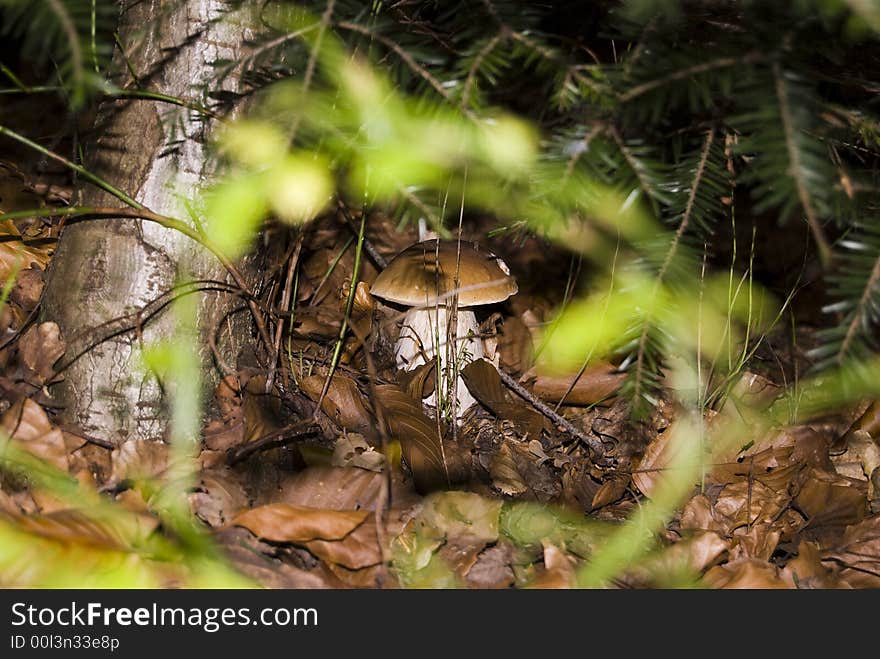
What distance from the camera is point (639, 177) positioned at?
4.24 ft

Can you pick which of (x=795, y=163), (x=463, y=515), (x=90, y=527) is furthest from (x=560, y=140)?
(x=90, y=527)

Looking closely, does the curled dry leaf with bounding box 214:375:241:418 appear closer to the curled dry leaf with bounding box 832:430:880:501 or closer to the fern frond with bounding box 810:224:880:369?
the fern frond with bounding box 810:224:880:369

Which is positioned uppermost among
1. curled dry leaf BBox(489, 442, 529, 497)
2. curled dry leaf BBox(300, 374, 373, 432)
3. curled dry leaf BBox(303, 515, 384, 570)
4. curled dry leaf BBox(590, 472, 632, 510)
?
curled dry leaf BBox(300, 374, 373, 432)

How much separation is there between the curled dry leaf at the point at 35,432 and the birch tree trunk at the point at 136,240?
0.12 meters

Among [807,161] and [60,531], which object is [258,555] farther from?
[807,161]

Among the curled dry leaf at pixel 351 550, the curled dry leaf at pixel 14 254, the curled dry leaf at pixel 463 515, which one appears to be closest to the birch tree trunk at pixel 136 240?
the curled dry leaf at pixel 14 254

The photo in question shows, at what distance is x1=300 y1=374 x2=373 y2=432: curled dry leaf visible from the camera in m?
2.13

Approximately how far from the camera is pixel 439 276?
7.75 feet

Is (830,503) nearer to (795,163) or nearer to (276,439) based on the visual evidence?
(795,163)

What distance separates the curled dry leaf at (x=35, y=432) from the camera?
1.67 m

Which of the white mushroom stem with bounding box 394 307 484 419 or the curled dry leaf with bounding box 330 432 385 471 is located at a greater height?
the white mushroom stem with bounding box 394 307 484 419

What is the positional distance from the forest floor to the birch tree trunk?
0.26 feet

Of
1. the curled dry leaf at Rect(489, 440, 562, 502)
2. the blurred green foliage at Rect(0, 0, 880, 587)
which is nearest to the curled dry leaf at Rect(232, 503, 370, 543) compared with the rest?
the blurred green foliage at Rect(0, 0, 880, 587)
